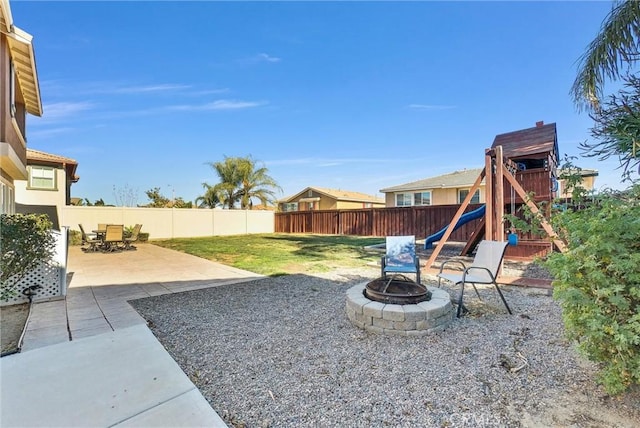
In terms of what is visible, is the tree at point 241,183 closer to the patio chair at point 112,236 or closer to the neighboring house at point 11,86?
the patio chair at point 112,236

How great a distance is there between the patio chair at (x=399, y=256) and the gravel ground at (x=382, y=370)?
44.3 inches

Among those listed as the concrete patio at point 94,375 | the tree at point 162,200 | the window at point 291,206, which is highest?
the tree at point 162,200

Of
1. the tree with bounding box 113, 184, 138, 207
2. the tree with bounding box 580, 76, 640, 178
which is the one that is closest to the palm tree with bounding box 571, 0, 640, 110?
the tree with bounding box 580, 76, 640, 178

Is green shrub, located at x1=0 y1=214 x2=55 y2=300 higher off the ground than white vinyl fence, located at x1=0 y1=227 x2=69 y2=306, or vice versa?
green shrub, located at x1=0 y1=214 x2=55 y2=300

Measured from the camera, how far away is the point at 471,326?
12.3 ft

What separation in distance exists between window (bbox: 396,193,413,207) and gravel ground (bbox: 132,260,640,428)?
17853mm

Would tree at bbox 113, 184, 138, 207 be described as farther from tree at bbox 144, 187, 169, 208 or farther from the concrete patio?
the concrete patio

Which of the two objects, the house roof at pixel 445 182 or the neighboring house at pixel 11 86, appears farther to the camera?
the house roof at pixel 445 182

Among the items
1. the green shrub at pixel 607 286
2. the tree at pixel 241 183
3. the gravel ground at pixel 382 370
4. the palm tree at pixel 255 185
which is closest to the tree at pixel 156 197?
the tree at pixel 241 183

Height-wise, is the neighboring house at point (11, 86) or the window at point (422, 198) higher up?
the neighboring house at point (11, 86)

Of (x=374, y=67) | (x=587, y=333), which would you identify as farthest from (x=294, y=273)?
(x=374, y=67)

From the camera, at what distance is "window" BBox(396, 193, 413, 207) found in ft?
72.0

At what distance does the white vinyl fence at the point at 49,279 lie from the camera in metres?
4.67

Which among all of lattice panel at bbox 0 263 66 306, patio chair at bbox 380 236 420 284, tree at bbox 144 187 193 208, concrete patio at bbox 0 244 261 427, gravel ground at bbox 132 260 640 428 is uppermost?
tree at bbox 144 187 193 208
